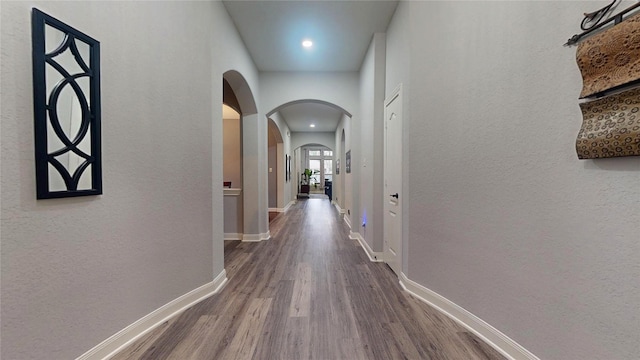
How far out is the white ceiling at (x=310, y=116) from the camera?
745cm

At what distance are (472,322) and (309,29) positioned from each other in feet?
11.7

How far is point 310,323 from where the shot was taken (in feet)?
6.93

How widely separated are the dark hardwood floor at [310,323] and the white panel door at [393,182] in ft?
0.86

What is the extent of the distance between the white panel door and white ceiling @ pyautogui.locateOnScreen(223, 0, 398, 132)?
3.37ft

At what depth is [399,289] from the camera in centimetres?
277

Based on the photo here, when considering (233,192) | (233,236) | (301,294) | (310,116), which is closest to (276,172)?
(310,116)

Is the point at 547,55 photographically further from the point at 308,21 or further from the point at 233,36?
the point at 233,36

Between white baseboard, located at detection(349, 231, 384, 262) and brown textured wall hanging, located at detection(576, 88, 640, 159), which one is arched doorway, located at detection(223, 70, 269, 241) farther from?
brown textured wall hanging, located at detection(576, 88, 640, 159)

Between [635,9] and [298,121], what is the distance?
28.1 ft

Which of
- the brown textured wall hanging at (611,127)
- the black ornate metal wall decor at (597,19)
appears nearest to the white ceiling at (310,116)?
the black ornate metal wall decor at (597,19)

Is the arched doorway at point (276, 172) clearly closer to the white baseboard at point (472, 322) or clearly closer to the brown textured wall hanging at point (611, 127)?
the white baseboard at point (472, 322)

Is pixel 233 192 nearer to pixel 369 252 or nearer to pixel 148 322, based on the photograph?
pixel 369 252

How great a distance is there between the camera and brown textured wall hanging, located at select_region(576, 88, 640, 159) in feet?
3.53

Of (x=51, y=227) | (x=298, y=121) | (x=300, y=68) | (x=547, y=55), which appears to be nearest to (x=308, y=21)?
(x=300, y=68)
